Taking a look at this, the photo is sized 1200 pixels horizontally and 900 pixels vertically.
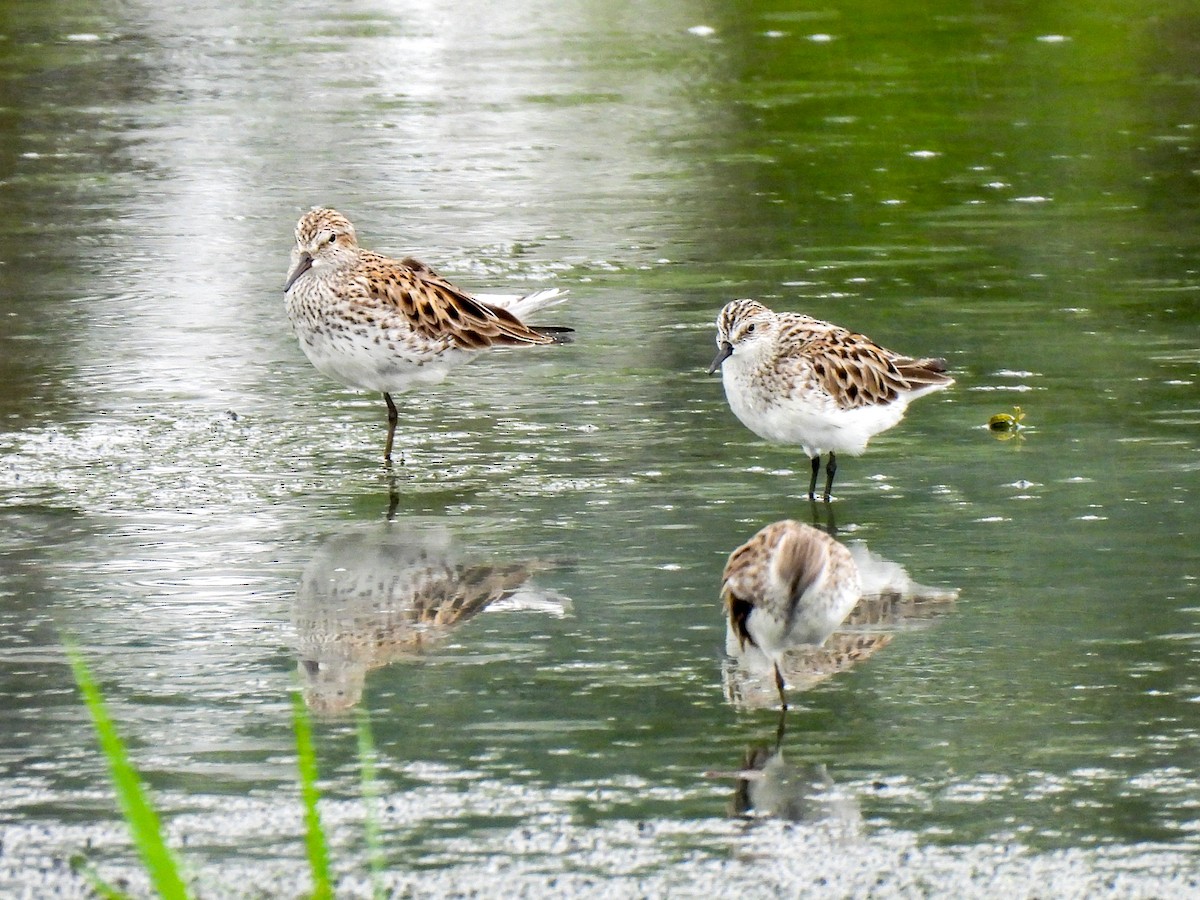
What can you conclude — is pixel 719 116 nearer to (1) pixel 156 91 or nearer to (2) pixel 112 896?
(1) pixel 156 91

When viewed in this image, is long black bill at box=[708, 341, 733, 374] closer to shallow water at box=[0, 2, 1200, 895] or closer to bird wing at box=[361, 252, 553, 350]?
shallow water at box=[0, 2, 1200, 895]

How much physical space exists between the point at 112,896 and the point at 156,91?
57.3 feet

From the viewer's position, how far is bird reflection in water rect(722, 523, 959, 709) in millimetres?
7000

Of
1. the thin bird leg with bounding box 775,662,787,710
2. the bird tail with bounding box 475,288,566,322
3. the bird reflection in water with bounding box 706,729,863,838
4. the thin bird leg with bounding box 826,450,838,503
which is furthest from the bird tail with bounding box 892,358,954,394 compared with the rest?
the bird reflection in water with bounding box 706,729,863,838

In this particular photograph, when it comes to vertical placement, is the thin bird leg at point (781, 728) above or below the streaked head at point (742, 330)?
below

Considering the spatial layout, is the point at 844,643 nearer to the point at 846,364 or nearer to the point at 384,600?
the point at 384,600

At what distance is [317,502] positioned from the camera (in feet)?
30.7

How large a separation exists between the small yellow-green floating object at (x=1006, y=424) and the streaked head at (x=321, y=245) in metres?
3.09

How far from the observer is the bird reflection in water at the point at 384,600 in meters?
7.27

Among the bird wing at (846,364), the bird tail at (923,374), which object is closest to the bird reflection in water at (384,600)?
the bird wing at (846,364)

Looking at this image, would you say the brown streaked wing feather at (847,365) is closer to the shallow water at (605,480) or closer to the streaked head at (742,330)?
the streaked head at (742,330)

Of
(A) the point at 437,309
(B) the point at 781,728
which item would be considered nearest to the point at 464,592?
(B) the point at 781,728

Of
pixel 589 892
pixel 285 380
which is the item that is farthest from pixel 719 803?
pixel 285 380

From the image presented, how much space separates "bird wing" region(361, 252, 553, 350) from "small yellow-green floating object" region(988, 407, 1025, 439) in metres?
2.18
